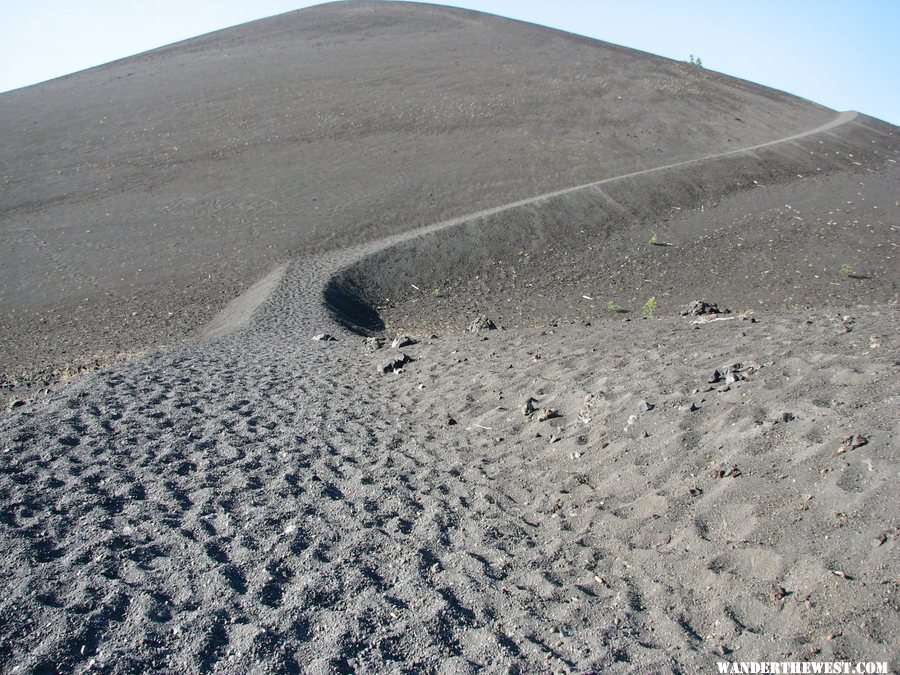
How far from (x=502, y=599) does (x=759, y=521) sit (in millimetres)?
1504

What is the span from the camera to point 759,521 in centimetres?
371

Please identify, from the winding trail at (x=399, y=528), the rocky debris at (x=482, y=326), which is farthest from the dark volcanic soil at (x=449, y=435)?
the rocky debris at (x=482, y=326)

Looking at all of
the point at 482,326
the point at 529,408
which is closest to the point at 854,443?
the point at 529,408

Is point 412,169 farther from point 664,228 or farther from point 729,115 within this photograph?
point 729,115

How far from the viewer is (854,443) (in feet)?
13.0

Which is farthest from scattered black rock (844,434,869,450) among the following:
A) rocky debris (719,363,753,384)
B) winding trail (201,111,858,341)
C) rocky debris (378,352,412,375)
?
winding trail (201,111,858,341)

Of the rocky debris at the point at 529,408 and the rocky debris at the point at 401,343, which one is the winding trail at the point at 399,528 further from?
the rocky debris at the point at 401,343

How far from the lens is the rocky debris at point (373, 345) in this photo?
344 inches

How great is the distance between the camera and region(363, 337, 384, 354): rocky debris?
873 centimetres

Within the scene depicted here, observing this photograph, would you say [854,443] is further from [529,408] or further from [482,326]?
[482,326]

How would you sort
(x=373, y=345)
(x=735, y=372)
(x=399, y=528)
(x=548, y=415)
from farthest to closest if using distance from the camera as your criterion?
(x=373, y=345), (x=548, y=415), (x=735, y=372), (x=399, y=528)

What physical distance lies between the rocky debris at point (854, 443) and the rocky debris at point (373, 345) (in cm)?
575

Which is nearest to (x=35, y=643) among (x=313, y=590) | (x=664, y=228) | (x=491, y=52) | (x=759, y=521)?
(x=313, y=590)

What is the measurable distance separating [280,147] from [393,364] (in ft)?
53.0
